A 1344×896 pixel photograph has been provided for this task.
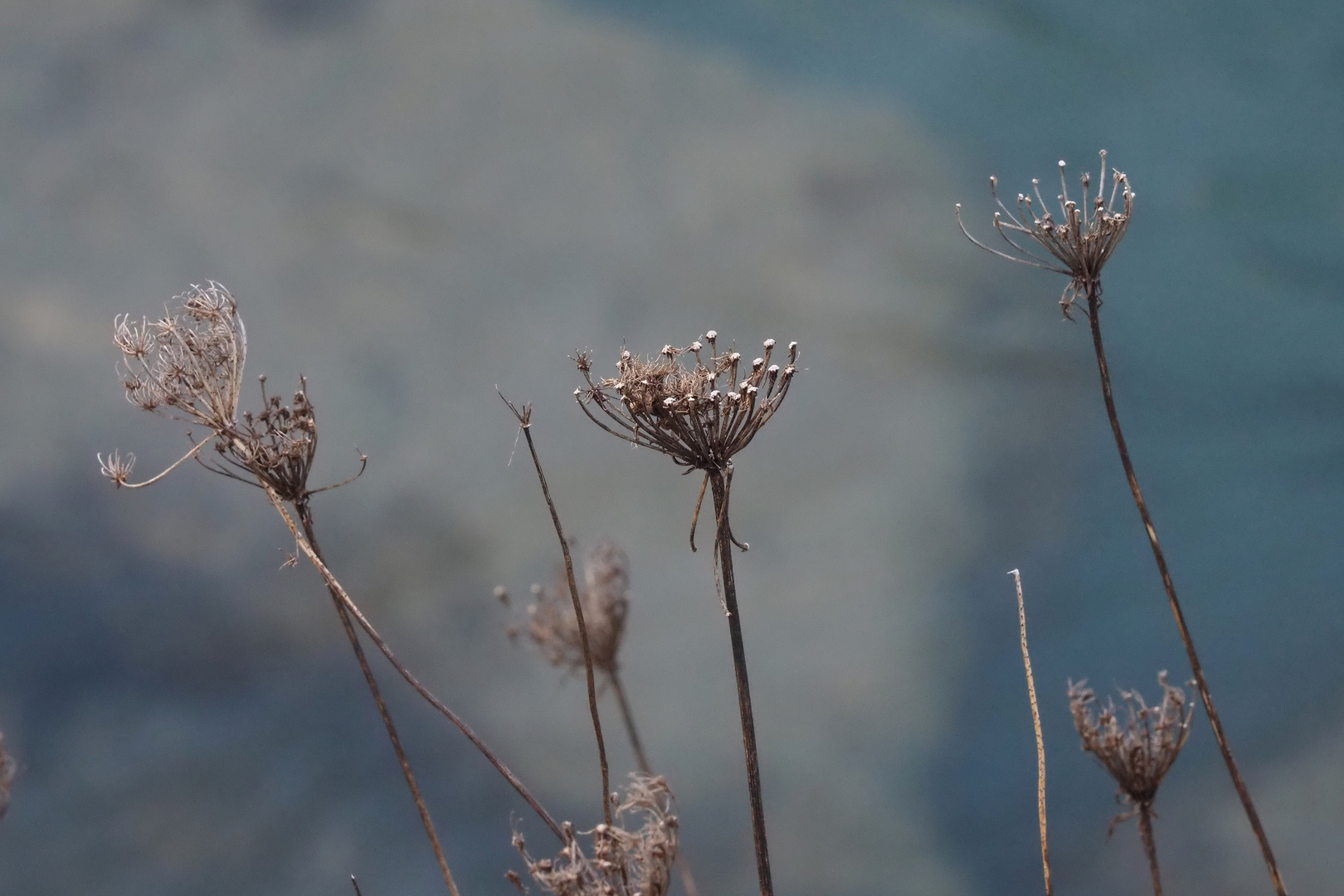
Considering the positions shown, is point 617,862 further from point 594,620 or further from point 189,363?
point 594,620

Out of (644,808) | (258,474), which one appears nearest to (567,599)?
(644,808)

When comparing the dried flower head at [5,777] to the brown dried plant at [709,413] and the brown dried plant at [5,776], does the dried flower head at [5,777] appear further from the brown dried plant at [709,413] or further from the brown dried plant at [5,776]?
the brown dried plant at [709,413]

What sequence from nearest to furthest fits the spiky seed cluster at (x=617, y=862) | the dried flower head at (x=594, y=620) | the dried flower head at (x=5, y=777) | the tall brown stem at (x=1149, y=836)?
the dried flower head at (x=5, y=777)
the spiky seed cluster at (x=617, y=862)
the tall brown stem at (x=1149, y=836)
the dried flower head at (x=594, y=620)

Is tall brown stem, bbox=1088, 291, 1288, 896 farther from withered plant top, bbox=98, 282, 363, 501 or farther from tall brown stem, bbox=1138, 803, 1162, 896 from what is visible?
withered plant top, bbox=98, 282, 363, 501

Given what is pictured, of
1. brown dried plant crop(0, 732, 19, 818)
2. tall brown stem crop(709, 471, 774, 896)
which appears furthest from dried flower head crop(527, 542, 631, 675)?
brown dried plant crop(0, 732, 19, 818)

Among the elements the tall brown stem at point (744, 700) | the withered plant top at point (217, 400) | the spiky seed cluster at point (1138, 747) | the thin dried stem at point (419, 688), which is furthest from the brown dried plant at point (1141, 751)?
the withered plant top at point (217, 400)

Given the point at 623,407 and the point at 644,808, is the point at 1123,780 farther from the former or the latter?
the point at 623,407
